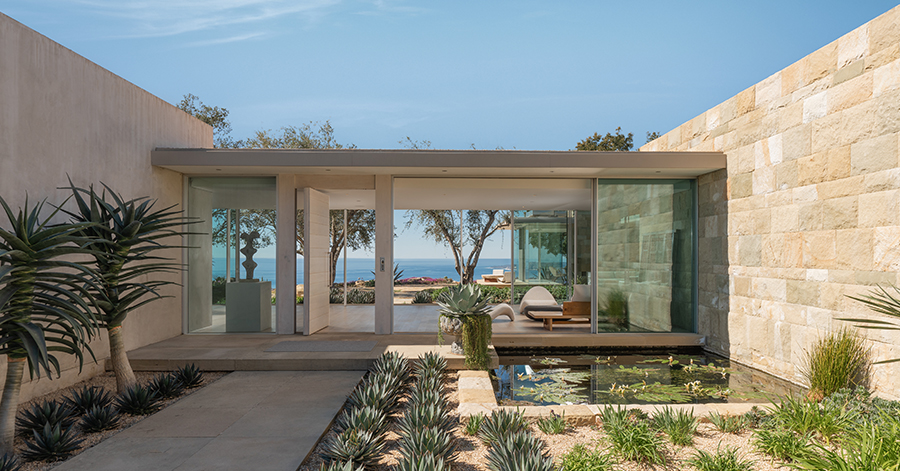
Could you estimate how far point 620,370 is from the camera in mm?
6535

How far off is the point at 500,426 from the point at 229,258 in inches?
242

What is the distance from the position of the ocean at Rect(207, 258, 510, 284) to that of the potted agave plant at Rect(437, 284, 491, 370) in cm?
347

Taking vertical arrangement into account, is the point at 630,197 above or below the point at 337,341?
above

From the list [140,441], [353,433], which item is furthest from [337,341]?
[353,433]

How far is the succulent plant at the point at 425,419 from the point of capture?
3.76 metres

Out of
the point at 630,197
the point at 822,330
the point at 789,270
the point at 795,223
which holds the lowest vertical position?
the point at 822,330

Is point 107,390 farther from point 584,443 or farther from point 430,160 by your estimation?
point 584,443

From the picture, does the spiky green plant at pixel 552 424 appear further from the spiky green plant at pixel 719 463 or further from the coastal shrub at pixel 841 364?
the coastal shrub at pixel 841 364

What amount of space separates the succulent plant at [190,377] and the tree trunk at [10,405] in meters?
1.78

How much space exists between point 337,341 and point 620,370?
401cm

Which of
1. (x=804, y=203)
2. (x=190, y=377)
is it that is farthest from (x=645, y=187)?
(x=190, y=377)

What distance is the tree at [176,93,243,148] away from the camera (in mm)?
18891

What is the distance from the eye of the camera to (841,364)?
5078 millimetres

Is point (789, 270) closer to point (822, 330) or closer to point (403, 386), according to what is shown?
point (822, 330)
